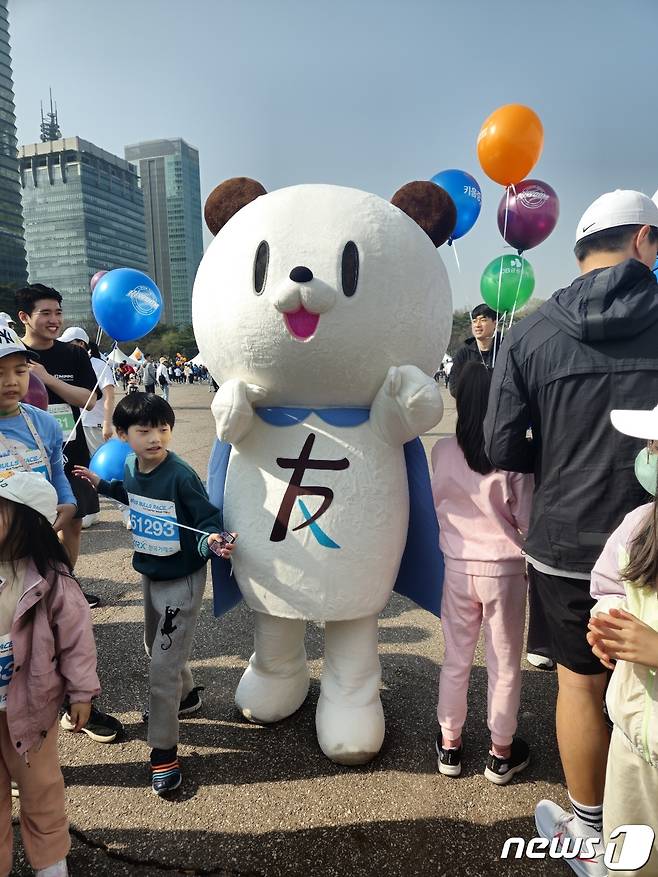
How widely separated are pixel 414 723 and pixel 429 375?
5.38 ft

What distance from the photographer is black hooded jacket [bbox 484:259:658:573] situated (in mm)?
1736

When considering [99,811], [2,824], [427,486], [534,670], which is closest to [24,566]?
[2,824]

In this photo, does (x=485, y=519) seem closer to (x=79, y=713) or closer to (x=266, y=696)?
(x=266, y=696)

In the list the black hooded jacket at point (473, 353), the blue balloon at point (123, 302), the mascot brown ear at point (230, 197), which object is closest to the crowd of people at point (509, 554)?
the mascot brown ear at point (230, 197)

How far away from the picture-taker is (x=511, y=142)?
3555 mm

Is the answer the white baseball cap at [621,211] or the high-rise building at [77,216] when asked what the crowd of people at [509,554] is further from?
the high-rise building at [77,216]

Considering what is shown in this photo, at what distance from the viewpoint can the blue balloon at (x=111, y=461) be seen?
372 centimetres

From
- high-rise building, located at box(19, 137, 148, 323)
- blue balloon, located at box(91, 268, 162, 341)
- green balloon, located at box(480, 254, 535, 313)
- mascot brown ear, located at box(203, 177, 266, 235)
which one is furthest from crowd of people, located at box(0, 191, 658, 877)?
high-rise building, located at box(19, 137, 148, 323)

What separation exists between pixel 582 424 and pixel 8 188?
5567cm

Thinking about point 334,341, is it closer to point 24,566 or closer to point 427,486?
point 427,486

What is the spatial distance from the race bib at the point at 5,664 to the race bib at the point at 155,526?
2.26 feet

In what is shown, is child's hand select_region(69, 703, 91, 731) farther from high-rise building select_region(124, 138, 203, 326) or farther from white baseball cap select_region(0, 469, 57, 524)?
high-rise building select_region(124, 138, 203, 326)

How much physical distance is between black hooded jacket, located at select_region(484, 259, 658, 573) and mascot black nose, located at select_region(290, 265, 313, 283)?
76 cm

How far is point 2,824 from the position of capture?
67.8 inches
